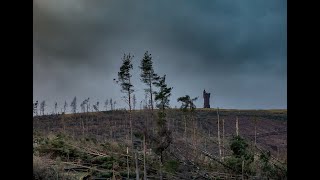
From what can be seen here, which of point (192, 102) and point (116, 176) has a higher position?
point (192, 102)

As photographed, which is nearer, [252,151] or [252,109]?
[252,151]

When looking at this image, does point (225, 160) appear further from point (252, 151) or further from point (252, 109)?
point (252, 109)

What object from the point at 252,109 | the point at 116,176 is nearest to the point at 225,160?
the point at 116,176
